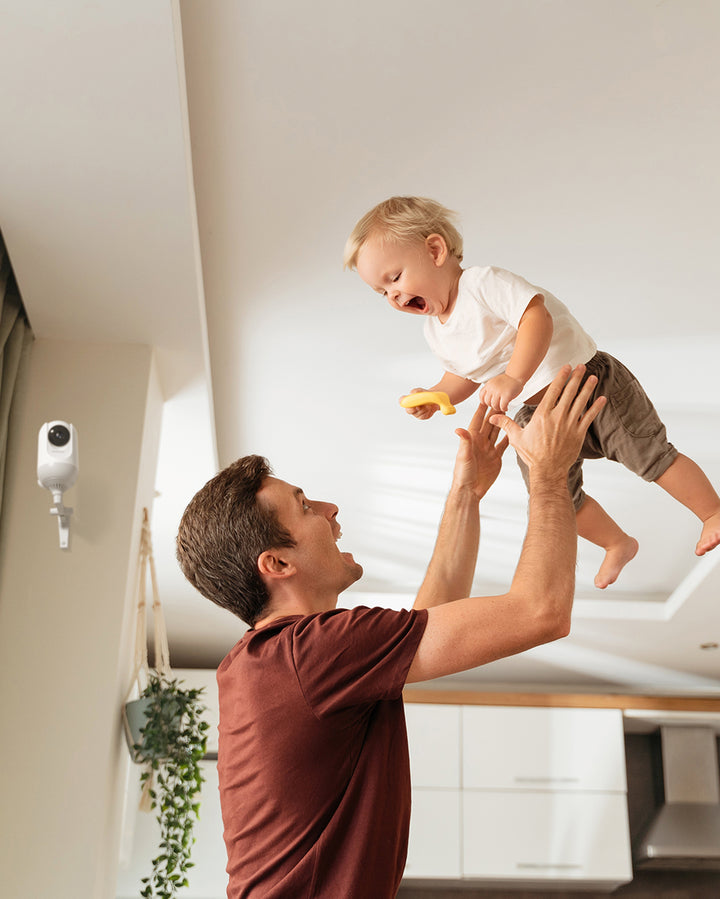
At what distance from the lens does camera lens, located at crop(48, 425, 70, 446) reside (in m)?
1.77

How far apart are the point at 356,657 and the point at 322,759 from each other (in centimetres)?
17

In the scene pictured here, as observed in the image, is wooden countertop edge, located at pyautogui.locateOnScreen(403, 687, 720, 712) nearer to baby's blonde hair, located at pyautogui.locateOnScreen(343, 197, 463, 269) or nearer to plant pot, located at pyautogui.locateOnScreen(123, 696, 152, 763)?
plant pot, located at pyautogui.locateOnScreen(123, 696, 152, 763)

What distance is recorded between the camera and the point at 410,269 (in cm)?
140

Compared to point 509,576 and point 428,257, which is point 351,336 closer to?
point 428,257

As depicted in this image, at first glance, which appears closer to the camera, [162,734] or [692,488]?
[692,488]

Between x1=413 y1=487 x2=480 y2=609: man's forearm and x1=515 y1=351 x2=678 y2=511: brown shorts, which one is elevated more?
x1=515 y1=351 x2=678 y2=511: brown shorts

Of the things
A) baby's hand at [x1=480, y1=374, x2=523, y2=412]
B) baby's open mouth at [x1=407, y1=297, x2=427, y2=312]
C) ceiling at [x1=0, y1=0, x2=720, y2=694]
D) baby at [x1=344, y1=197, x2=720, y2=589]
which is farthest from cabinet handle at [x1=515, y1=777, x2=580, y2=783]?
baby's hand at [x1=480, y1=374, x2=523, y2=412]

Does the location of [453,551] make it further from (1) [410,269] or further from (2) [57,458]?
(2) [57,458]

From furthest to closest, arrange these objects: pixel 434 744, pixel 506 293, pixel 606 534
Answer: pixel 434 744, pixel 606 534, pixel 506 293

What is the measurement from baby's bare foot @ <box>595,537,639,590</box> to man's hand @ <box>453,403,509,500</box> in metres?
0.25

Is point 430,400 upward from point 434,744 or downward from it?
upward

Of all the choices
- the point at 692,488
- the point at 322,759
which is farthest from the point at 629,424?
the point at 322,759

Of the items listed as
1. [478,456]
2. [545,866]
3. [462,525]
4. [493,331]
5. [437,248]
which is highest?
[437,248]

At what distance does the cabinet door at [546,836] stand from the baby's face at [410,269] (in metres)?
3.87
